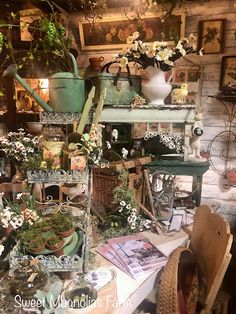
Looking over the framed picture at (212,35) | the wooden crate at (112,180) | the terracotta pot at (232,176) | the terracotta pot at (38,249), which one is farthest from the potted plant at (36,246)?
the framed picture at (212,35)

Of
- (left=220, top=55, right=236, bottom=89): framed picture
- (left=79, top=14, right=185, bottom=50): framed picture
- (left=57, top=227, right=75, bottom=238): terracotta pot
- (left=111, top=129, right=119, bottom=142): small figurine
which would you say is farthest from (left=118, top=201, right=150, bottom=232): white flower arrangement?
(left=79, top=14, right=185, bottom=50): framed picture

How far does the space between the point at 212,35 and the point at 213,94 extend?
41cm

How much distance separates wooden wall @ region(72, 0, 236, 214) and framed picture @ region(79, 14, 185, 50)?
129mm

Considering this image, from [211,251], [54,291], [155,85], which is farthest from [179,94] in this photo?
[54,291]

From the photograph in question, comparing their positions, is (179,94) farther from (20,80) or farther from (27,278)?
(27,278)

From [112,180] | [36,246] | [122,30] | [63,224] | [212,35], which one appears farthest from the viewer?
[122,30]

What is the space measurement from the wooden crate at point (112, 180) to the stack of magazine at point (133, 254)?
24 cm

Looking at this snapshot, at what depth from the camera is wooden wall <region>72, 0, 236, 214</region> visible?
81.0 inches

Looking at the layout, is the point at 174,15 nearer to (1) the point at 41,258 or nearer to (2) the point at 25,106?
(2) the point at 25,106

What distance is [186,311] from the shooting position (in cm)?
122

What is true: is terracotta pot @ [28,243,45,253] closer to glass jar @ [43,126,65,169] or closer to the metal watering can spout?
glass jar @ [43,126,65,169]

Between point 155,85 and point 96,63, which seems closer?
point 155,85

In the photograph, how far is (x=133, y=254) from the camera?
1315 millimetres

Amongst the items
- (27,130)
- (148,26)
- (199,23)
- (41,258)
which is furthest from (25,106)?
(41,258)
